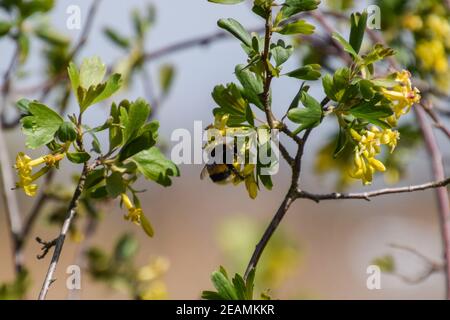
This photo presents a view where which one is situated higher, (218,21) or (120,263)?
(218,21)

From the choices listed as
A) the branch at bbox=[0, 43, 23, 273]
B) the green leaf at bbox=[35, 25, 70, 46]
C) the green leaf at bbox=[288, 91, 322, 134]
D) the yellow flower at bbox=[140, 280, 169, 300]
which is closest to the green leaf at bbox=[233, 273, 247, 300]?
the green leaf at bbox=[288, 91, 322, 134]

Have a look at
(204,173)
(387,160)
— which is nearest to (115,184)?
(204,173)

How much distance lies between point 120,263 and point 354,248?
8527mm

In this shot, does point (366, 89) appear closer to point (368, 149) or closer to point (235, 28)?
point (368, 149)

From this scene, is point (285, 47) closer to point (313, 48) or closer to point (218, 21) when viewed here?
point (218, 21)

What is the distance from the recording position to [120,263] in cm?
216

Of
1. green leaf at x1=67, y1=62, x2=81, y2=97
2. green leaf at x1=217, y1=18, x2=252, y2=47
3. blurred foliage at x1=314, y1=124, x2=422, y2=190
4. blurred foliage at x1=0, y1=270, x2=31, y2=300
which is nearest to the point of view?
green leaf at x1=217, y1=18, x2=252, y2=47

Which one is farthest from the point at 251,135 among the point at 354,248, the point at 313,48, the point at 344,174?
the point at 354,248

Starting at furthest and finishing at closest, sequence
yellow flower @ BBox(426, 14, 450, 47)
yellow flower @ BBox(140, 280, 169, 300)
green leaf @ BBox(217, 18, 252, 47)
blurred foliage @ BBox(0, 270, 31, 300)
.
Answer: yellow flower @ BBox(426, 14, 450, 47) → yellow flower @ BBox(140, 280, 169, 300) → blurred foliage @ BBox(0, 270, 31, 300) → green leaf @ BBox(217, 18, 252, 47)

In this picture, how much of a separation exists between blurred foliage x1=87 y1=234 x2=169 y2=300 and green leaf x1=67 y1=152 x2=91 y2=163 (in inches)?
27.6

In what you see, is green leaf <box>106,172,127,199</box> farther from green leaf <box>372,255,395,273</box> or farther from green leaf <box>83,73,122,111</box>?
green leaf <box>372,255,395,273</box>

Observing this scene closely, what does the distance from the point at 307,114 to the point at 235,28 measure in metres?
0.16

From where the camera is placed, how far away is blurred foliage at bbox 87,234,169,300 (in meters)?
1.96

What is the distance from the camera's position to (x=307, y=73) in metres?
1.17
